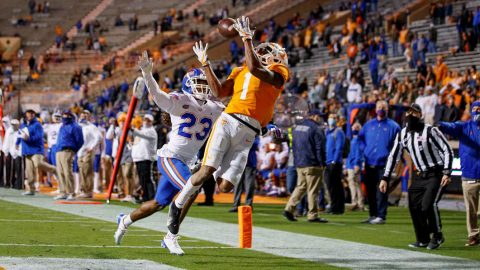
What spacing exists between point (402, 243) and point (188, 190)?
12.0ft

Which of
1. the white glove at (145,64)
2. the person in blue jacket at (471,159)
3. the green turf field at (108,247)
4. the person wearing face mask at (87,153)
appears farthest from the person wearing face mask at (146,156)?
the white glove at (145,64)

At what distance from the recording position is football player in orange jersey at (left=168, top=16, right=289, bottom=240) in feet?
32.0

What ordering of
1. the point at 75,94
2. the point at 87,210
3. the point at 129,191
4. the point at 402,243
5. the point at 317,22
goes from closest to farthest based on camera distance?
the point at 402,243 → the point at 87,210 → the point at 129,191 → the point at 317,22 → the point at 75,94

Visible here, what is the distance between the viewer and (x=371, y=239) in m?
13.2

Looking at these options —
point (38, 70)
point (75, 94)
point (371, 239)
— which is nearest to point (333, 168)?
point (371, 239)

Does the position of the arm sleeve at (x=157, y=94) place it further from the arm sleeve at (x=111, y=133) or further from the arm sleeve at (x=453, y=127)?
the arm sleeve at (x=111, y=133)

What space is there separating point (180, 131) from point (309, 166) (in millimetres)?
5988

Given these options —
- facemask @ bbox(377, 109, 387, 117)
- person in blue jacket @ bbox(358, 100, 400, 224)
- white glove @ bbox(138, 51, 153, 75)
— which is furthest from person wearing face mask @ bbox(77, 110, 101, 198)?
white glove @ bbox(138, 51, 153, 75)

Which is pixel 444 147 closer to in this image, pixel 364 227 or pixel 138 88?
pixel 364 227

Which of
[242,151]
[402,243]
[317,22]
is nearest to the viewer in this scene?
[242,151]

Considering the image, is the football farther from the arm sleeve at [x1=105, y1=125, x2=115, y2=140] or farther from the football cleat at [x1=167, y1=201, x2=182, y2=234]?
the arm sleeve at [x1=105, y1=125, x2=115, y2=140]

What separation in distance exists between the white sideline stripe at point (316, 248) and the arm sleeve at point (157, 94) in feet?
6.07

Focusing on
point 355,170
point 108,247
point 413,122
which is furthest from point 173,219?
point 355,170

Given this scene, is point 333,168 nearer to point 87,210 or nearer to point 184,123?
point 87,210
